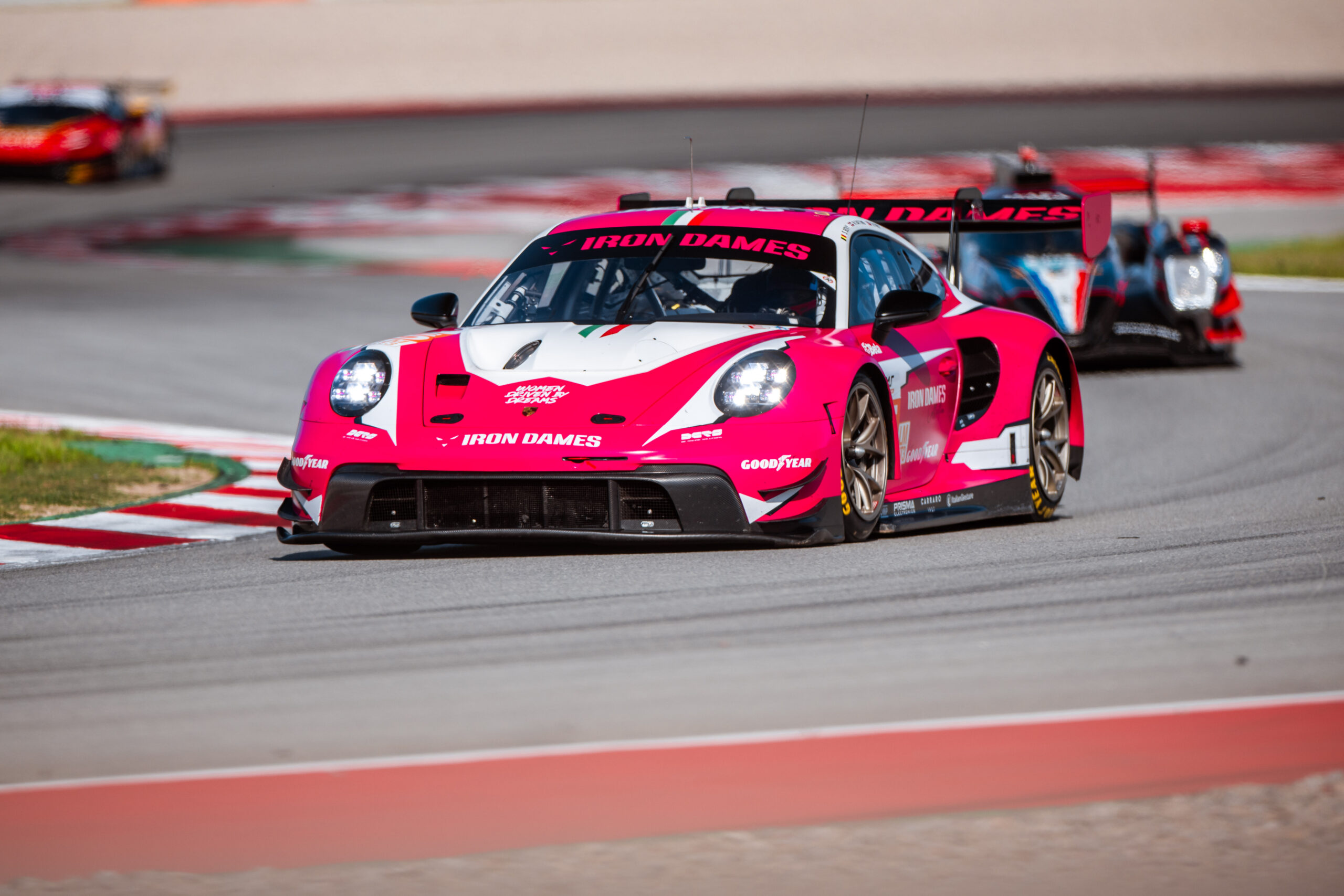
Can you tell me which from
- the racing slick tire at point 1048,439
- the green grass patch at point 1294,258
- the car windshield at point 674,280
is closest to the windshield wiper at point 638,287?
the car windshield at point 674,280

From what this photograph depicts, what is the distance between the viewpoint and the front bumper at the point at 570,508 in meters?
6.52

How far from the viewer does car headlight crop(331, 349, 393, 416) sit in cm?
690

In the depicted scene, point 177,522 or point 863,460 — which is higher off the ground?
point 863,460

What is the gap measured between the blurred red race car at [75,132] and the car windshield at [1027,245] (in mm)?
16760

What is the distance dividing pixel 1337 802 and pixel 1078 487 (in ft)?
18.8

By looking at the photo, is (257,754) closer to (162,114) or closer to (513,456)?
(513,456)

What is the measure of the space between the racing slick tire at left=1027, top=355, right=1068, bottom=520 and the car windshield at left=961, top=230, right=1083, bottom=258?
5218 mm

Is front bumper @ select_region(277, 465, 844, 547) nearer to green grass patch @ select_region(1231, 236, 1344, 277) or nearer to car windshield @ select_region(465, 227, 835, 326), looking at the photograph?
car windshield @ select_region(465, 227, 835, 326)

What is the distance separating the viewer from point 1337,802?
3.85m

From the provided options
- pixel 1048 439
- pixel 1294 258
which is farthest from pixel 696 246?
pixel 1294 258

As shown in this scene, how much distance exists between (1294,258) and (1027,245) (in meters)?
8.38

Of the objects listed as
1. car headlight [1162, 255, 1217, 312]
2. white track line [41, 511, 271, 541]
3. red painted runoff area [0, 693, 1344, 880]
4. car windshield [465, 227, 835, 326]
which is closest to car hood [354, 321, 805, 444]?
car windshield [465, 227, 835, 326]

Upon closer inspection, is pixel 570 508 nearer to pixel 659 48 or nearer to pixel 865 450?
pixel 865 450

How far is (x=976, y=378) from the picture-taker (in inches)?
316
